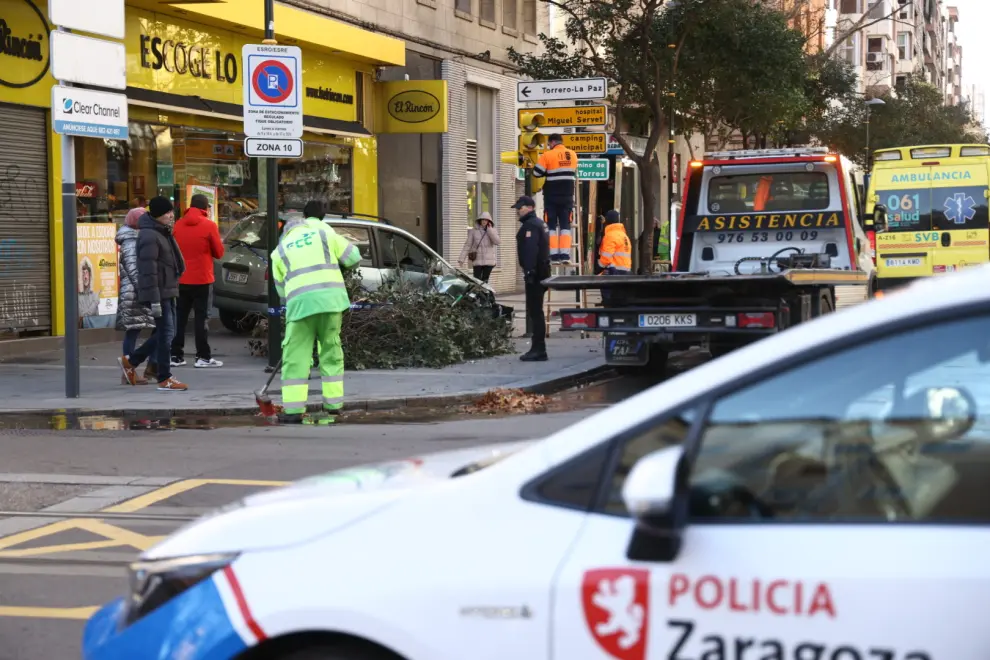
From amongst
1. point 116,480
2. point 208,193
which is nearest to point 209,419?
point 116,480

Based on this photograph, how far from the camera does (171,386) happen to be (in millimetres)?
12969

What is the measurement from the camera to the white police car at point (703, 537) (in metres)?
2.66

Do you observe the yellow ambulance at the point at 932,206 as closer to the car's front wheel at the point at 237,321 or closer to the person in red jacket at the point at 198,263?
the car's front wheel at the point at 237,321

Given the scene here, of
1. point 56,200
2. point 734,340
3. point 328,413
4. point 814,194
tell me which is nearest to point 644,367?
point 734,340

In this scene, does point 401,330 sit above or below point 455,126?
below

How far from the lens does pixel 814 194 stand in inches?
579

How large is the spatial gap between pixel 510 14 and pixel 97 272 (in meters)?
16.8

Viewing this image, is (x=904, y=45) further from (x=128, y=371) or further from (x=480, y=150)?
(x=128, y=371)

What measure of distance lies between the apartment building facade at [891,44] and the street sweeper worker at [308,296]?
6147cm

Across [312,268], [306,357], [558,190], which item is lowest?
[306,357]

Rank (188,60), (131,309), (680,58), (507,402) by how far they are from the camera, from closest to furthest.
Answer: (507,402)
(131,309)
(188,60)
(680,58)

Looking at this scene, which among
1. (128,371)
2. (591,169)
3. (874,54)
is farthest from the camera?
(874,54)

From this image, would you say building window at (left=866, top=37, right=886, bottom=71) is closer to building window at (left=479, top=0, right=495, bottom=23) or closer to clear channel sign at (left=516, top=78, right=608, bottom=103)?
building window at (left=479, top=0, right=495, bottom=23)

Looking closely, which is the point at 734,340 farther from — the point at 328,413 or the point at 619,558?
the point at 619,558
